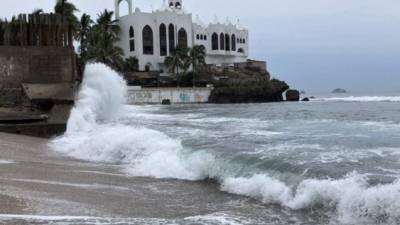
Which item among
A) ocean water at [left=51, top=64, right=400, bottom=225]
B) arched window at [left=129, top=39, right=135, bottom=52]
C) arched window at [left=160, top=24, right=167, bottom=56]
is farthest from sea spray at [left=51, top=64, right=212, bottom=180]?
arched window at [left=160, top=24, right=167, bottom=56]

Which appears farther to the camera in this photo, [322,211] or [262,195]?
[262,195]

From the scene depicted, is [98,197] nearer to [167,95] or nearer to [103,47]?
[103,47]

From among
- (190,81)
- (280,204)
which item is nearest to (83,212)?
(280,204)

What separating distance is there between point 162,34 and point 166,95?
73.8 ft

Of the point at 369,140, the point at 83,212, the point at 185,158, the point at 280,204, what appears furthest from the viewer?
the point at 369,140

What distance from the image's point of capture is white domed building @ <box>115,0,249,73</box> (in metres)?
93.1

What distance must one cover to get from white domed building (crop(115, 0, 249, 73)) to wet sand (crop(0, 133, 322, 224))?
271 ft

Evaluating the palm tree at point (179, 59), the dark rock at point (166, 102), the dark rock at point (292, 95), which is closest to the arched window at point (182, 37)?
the palm tree at point (179, 59)

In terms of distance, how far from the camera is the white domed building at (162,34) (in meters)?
93.1

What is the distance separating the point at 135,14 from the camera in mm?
93000

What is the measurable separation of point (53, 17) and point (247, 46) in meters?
84.8

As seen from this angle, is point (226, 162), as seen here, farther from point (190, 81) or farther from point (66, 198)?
point (190, 81)

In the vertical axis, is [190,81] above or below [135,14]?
below

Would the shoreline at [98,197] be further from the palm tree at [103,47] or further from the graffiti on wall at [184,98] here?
the graffiti on wall at [184,98]
